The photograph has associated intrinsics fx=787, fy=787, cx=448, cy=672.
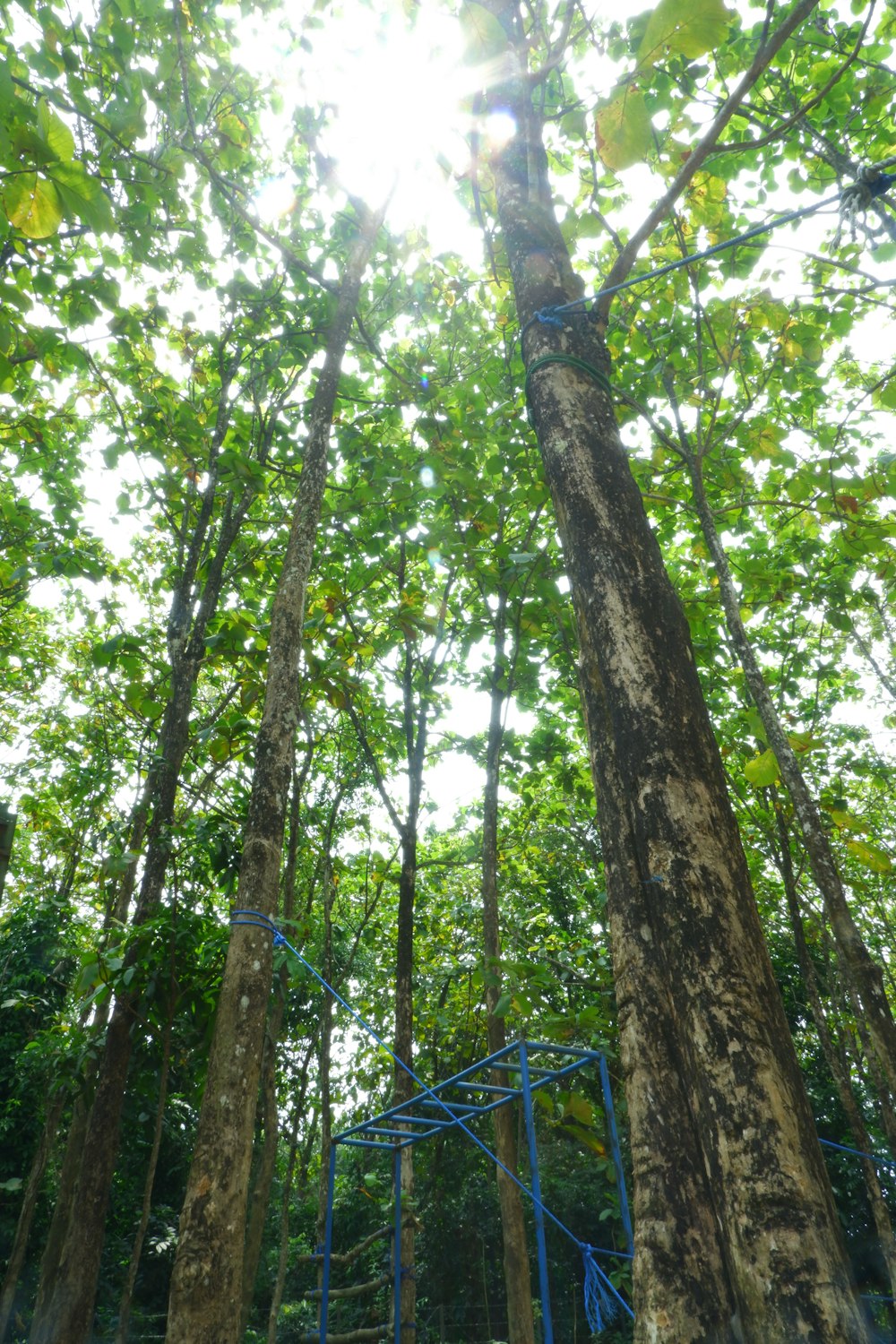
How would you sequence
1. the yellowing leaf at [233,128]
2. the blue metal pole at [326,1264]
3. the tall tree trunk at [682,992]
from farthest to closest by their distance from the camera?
1. the yellowing leaf at [233,128]
2. the blue metal pole at [326,1264]
3. the tall tree trunk at [682,992]

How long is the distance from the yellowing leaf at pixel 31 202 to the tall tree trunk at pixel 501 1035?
13.2 feet

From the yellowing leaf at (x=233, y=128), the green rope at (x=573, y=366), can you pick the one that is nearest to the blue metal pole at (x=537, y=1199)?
the green rope at (x=573, y=366)

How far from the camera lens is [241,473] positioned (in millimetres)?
4672

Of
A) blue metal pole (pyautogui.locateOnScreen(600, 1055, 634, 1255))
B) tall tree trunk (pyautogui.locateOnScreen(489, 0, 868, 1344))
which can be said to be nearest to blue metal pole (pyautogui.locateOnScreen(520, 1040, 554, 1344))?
blue metal pole (pyautogui.locateOnScreen(600, 1055, 634, 1255))

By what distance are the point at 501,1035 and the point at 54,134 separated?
6.36 m

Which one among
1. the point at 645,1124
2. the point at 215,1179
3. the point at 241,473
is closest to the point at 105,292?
the point at 241,473

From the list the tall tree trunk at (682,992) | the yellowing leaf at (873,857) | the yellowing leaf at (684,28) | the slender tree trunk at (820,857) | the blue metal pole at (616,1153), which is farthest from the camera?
the blue metal pole at (616,1153)

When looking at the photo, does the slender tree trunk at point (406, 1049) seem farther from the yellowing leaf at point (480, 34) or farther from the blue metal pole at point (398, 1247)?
the yellowing leaf at point (480, 34)

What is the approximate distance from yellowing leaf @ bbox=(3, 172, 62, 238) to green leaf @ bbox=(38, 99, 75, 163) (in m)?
0.09

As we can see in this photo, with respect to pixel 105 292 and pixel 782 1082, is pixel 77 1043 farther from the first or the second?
pixel 782 1082

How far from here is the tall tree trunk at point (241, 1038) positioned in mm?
2471

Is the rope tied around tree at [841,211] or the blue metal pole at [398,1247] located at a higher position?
the rope tied around tree at [841,211]

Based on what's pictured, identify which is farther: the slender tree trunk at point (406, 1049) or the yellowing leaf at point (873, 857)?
the slender tree trunk at point (406, 1049)

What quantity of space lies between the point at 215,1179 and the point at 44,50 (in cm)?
500
